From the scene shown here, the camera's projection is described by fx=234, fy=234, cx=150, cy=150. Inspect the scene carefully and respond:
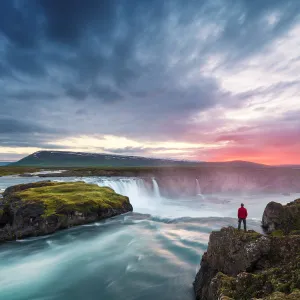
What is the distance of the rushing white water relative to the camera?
15.2 m

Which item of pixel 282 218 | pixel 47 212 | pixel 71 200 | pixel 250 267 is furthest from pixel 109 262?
pixel 282 218

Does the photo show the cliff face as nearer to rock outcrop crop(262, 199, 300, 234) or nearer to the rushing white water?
the rushing white water

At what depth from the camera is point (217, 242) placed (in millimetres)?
12281

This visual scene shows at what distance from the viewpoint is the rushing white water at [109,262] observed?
15.2 meters

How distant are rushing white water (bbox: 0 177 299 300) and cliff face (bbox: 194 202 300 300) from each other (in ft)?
12.1

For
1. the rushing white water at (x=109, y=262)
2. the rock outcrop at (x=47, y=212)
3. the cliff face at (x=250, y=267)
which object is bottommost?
the rushing white water at (x=109, y=262)

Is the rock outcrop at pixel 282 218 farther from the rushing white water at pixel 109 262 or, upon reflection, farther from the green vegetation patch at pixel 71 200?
the green vegetation patch at pixel 71 200

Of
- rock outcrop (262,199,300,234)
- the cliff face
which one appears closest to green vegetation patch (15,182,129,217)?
the cliff face

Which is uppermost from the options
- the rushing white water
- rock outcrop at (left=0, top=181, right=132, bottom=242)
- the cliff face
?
the cliff face

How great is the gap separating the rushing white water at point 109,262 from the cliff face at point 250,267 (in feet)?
12.1

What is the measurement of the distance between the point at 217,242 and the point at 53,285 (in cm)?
1197

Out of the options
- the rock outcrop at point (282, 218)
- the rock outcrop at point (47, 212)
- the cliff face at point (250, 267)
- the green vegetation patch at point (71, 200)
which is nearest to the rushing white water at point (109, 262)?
the rock outcrop at point (47, 212)

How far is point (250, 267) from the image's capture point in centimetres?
1002

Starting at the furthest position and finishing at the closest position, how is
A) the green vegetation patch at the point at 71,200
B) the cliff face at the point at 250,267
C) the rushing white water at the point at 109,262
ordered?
the green vegetation patch at the point at 71,200 → the rushing white water at the point at 109,262 → the cliff face at the point at 250,267
